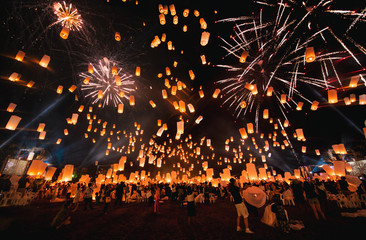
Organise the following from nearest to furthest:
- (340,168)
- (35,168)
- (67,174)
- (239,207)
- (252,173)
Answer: (239,207) → (340,168) → (35,168) → (67,174) → (252,173)

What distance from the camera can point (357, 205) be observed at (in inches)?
307

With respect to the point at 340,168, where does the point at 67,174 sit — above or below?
below

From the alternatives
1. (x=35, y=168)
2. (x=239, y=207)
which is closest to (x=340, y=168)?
(x=239, y=207)

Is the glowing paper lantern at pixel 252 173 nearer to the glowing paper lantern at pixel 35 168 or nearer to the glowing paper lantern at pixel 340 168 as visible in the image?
the glowing paper lantern at pixel 340 168

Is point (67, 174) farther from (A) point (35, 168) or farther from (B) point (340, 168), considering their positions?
(B) point (340, 168)

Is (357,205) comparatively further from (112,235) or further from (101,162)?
(101,162)

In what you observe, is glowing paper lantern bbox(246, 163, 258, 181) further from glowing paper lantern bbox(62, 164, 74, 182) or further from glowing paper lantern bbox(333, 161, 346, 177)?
glowing paper lantern bbox(62, 164, 74, 182)

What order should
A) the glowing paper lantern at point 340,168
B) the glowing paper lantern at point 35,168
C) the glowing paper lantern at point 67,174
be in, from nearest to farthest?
1. the glowing paper lantern at point 340,168
2. the glowing paper lantern at point 35,168
3. the glowing paper lantern at point 67,174

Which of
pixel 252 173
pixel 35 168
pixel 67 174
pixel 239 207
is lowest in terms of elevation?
pixel 239 207

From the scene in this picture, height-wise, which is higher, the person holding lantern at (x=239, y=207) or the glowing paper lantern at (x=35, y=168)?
the glowing paper lantern at (x=35, y=168)

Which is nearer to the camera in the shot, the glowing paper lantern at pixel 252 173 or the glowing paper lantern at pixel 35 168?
the glowing paper lantern at pixel 35 168

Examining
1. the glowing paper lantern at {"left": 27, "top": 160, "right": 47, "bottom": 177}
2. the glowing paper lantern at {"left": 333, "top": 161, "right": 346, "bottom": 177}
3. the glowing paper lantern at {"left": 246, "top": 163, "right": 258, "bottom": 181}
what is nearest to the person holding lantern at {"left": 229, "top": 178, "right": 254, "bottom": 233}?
the glowing paper lantern at {"left": 333, "top": 161, "right": 346, "bottom": 177}

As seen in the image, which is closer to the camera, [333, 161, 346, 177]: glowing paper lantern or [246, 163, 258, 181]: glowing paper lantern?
[333, 161, 346, 177]: glowing paper lantern

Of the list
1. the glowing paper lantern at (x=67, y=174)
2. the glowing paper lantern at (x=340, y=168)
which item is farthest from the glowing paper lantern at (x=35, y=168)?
the glowing paper lantern at (x=340, y=168)
